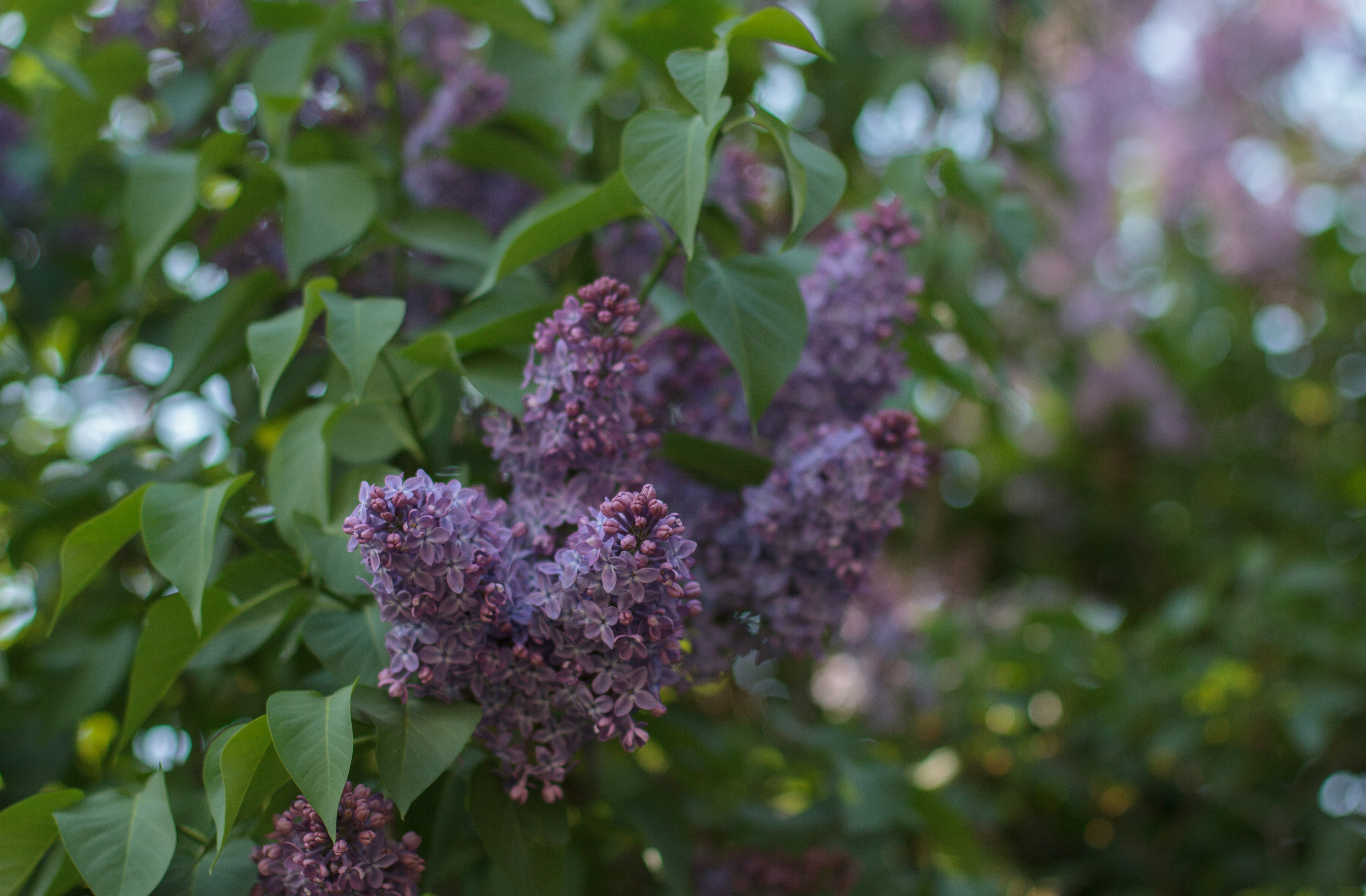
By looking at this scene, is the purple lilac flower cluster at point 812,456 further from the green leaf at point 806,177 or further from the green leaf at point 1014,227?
the green leaf at point 1014,227

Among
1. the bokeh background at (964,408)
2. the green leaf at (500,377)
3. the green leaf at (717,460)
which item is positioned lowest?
the bokeh background at (964,408)

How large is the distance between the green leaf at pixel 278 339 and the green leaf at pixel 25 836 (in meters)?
0.29

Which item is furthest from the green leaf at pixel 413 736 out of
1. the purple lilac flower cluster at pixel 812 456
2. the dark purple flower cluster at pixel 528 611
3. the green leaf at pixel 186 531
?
the purple lilac flower cluster at pixel 812 456

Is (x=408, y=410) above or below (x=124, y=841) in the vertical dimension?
above

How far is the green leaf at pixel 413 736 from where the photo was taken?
0.57m

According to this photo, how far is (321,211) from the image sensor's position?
82cm

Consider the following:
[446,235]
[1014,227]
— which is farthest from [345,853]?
[1014,227]

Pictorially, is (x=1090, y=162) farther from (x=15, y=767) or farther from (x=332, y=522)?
(x=15, y=767)

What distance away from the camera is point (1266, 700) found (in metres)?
1.46

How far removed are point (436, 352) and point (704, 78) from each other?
0.26 metres

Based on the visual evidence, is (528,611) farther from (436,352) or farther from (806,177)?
(806,177)

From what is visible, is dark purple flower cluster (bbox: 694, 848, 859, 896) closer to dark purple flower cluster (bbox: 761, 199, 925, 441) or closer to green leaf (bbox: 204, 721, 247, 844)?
dark purple flower cluster (bbox: 761, 199, 925, 441)

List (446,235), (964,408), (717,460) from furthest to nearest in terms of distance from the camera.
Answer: (964,408)
(446,235)
(717,460)

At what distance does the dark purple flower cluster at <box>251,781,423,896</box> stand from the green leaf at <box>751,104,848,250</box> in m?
0.43
